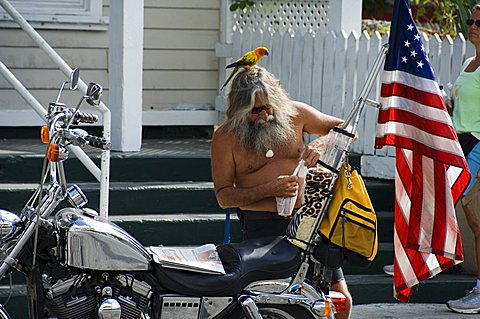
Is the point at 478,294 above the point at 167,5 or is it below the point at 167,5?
below

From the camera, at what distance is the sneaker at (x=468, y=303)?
7141mm

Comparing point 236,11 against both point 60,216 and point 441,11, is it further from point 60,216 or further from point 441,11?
point 60,216

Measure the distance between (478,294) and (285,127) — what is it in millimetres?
2272

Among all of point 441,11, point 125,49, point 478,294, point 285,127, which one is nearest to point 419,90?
point 285,127

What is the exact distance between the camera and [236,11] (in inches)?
391

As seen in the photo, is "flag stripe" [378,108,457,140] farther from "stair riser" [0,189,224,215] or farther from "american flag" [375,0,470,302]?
"stair riser" [0,189,224,215]

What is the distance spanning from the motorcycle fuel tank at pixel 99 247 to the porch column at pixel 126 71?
134 inches

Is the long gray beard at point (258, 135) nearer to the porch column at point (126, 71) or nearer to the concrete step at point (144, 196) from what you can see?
the concrete step at point (144, 196)

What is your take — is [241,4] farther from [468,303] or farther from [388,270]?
[468,303]

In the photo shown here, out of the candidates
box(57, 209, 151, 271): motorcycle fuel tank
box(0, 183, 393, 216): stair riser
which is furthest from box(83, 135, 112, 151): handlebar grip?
box(0, 183, 393, 216): stair riser

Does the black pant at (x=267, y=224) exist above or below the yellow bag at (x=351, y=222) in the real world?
below

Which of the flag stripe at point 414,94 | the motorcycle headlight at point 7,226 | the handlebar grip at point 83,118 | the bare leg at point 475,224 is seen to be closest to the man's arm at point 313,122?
the flag stripe at point 414,94

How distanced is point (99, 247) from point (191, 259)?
0.48 meters

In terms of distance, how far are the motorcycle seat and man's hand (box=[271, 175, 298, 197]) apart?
1.09ft
